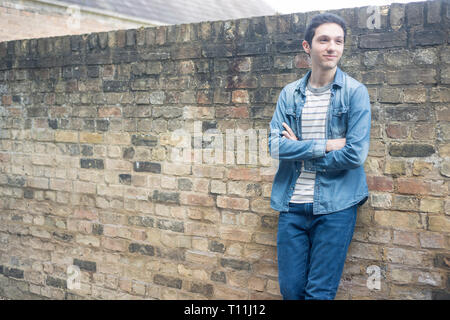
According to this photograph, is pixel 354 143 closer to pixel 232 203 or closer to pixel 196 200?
pixel 232 203

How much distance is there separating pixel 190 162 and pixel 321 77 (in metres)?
1.45

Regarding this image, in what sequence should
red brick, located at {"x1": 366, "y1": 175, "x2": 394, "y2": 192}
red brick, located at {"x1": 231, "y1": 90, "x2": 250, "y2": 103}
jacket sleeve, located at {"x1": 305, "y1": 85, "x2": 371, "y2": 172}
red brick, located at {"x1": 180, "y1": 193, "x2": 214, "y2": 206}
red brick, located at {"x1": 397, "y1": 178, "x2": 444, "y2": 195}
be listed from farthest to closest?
red brick, located at {"x1": 180, "y1": 193, "x2": 214, "y2": 206} → red brick, located at {"x1": 231, "y1": 90, "x2": 250, "y2": 103} → red brick, located at {"x1": 366, "y1": 175, "x2": 394, "y2": 192} → red brick, located at {"x1": 397, "y1": 178, "x2": 444, "y2": 195} → jacket sleeve, located at {"x1": 305, "y1": 85, "x2": 371, "y2": 172}

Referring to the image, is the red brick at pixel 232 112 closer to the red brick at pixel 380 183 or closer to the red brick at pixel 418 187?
the red brick at pixel 380 183

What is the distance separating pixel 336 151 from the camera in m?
2.56

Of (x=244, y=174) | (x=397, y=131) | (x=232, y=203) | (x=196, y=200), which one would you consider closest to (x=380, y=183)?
(x=397, y=131)

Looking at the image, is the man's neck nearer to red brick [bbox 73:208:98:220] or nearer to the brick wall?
the brick wall

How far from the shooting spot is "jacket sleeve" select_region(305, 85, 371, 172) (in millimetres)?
2533

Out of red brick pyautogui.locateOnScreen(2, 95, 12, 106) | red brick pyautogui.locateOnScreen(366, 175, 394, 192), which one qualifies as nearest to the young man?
red brick pyautogui.locateOnScreen(366, 175, 394, 192)

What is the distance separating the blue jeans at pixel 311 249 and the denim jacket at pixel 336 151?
76 mm

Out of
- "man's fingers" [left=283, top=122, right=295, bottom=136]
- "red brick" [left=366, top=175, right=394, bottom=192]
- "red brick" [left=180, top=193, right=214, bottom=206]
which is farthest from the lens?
"red brick" [left=180, top=193, right=214, bottom=206]

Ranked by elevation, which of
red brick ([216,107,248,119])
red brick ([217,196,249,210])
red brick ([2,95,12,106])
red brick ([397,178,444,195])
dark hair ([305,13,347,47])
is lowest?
red brick ([217,196,249,210])

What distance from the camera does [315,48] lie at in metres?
2.64

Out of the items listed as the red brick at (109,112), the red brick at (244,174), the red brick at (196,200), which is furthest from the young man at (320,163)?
the red brick at (109,112)

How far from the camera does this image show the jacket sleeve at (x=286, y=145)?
2.60 meters
